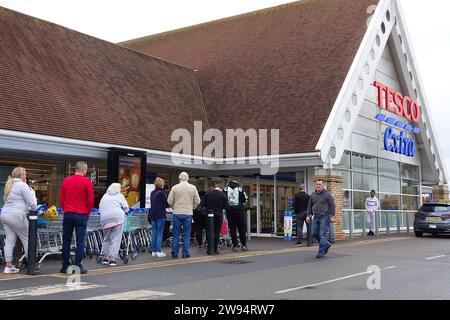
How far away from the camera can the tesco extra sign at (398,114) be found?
A: 23.8 meters

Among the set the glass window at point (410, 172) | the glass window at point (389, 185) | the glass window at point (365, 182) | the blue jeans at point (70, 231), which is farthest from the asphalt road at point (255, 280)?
the glass window at point (410, 172)

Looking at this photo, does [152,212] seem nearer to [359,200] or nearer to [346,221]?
[346,221]

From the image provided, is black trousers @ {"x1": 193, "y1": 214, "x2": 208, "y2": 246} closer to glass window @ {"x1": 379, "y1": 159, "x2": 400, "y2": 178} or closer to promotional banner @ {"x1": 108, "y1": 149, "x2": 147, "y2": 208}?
promotional banner @ {"x1": 108, "y1": 149, "x2": 147, "y2": 208}

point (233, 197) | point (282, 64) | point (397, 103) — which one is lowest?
point (233, 197)

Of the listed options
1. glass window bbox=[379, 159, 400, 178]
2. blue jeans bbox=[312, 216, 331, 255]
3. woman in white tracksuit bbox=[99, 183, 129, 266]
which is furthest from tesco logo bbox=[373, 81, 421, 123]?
woman in white tracksuit bbox=[99, 183, 129, 266]

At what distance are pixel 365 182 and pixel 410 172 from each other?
228 inches

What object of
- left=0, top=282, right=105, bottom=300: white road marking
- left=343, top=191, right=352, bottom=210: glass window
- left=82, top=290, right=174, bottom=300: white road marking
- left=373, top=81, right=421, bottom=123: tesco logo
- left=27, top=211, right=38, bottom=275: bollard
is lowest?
left=82, top=290, right=174, bottom=300: white road marking

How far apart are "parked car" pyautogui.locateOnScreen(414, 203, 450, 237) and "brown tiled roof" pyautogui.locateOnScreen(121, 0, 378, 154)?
20.3ft

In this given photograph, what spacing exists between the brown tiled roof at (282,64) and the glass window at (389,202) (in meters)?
7.04

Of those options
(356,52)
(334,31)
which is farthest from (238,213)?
(334,31)

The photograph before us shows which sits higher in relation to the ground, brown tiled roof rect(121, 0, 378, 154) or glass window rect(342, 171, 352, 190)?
brown tiled roof rect(121, 0, 378, 154)

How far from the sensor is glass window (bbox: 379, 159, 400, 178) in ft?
82.2

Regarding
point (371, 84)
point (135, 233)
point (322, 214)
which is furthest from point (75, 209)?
point (371, 84)

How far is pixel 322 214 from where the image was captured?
41.9 feet
